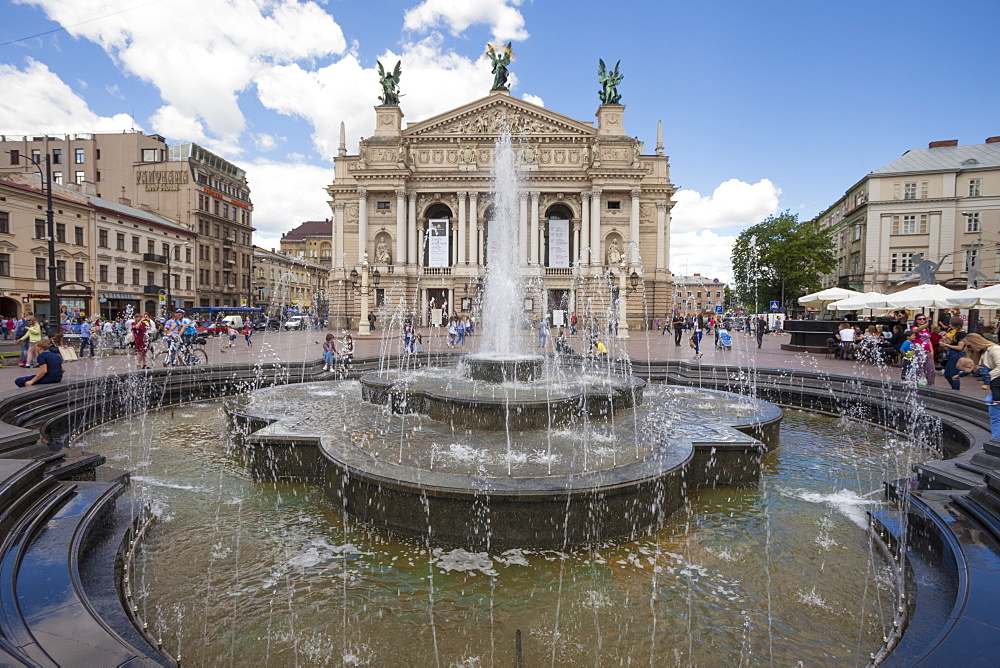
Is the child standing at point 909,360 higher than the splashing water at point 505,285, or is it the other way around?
the splashing water at point 505,285

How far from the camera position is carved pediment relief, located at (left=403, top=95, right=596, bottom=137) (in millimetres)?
49344

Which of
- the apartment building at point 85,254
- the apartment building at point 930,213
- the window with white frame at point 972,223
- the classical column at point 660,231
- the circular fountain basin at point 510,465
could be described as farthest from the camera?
the classical column at point 660,231

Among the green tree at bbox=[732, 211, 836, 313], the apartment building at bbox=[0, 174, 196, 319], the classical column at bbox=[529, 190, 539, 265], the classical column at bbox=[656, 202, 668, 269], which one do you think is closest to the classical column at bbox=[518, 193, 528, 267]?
the classical column at bbox=[529, 190, 539, 265]

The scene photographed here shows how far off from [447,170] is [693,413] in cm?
4411

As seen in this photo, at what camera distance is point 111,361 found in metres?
17.8

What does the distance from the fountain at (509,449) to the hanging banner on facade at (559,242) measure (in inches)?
1438

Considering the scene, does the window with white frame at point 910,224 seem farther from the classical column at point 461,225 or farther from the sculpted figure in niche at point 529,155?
the classical column at point 461,225

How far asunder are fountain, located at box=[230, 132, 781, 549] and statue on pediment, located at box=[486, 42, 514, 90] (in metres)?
49.0

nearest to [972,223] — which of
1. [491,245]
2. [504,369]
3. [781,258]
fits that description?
[781,258]

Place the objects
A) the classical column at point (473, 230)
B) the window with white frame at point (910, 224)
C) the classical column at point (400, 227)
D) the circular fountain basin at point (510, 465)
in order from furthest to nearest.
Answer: the window with white frame at point (910, 224), the classical column at point (473, 230), the classical column at point (400, 227), the circular fountain basin at point (510, 465)

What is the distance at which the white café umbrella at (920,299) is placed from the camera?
1669 centimetres

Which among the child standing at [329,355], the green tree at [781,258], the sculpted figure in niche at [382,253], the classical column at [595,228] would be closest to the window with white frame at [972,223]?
the green tree at [781,258]

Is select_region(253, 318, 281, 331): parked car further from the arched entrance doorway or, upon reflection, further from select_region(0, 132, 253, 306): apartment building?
the arched entrance doorway

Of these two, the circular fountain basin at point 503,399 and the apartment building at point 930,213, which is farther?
the apartment building at point 930,213
